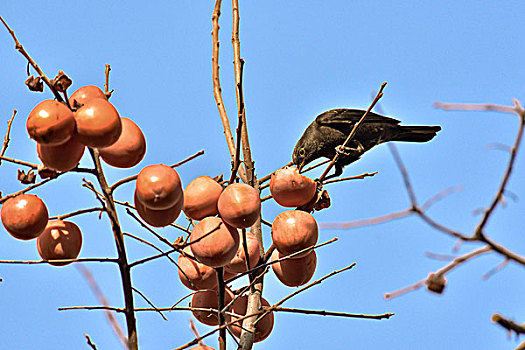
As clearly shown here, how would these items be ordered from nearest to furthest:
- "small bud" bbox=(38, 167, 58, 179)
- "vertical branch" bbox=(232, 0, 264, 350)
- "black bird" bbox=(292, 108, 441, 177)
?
1. "small bud" bbox=(38, 167, 58, 179)
2. "vertical branch" bbox=(232, 0, 264, 350)
3. "black bird" bbox=(292, 108, 441, 177)

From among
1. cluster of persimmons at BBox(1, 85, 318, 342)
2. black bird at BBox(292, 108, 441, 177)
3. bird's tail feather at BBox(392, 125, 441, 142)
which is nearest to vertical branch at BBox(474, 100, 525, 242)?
cluster of persimmons at BBox(1, 85, 318, 342)

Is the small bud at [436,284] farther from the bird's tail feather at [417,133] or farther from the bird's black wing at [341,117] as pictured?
the bird's tail feather at [417,133]

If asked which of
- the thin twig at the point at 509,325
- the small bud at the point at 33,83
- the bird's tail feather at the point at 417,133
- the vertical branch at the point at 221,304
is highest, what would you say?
the small bud at the point at 33,83

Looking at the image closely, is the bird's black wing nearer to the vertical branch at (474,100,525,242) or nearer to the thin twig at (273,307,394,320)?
the thin twig at (273,307,394,320)

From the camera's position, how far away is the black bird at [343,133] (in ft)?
20.9

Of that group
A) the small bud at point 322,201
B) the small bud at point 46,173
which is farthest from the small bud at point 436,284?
the small bud at point 322,201

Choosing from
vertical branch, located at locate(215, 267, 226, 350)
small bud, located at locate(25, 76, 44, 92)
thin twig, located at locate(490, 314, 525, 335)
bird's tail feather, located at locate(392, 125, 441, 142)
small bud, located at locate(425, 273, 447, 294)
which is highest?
small bud, located at locate(25, 76, 44, 92)

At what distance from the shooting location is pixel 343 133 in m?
6.57

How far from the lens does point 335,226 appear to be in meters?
1.97

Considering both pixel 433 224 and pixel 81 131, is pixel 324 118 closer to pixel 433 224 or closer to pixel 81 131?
pixel 81 131

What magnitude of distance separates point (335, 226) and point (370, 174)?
1.21 meters

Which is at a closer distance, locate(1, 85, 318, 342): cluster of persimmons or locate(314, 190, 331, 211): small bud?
locate(1, 85, 318, 342): cluster of persimmons

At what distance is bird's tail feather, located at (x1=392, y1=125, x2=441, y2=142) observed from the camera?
674cm

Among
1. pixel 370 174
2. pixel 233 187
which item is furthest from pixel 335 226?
pixel 370 174
